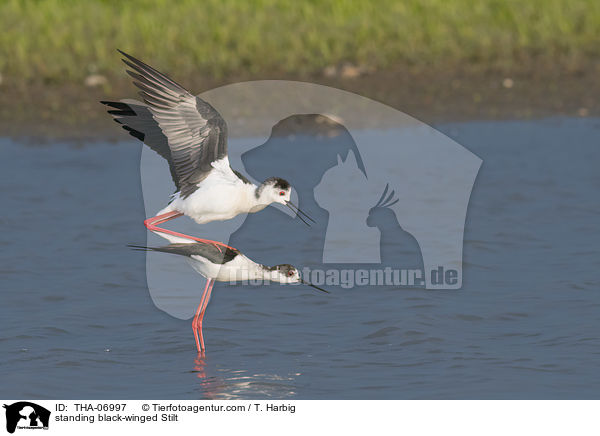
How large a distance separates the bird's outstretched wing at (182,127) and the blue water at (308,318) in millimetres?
1018

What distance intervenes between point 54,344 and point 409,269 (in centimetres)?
260

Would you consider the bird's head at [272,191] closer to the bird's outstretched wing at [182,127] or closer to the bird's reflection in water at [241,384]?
the bird's outstretched wing at [182,127]

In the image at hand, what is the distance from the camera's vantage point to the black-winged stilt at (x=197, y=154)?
5.90 meters

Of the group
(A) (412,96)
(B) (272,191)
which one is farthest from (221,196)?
(A) (412,96)

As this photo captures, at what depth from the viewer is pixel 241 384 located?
5.88 meters

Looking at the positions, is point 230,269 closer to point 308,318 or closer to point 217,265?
point 217,265

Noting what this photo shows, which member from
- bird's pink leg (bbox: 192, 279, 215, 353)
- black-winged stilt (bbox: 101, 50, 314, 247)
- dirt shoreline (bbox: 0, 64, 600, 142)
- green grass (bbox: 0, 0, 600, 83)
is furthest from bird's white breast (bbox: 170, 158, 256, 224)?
green grass (bbox: 0, 0, 600, 83)

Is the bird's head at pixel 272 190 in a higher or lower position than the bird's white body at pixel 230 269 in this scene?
higher

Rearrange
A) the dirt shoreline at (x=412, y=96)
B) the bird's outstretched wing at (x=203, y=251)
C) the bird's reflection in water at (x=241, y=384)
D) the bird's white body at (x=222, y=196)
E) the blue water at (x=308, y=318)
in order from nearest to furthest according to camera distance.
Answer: the bird's reflection in water at (x=241, y=384) → the blue water at (x=308, y=318) → the bird's white body at (x=222, y=196) → the bird's outstretched wing at (x=203, y=251) → the dirt shoreline at (x=412, y=96)

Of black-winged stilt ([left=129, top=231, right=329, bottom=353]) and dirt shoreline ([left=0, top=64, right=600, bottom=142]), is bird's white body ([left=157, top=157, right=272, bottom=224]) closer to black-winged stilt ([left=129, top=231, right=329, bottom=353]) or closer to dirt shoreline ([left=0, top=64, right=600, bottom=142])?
black-winged stilt ([left=129, top=231, right=329, bottom=353])

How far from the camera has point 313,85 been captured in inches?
460

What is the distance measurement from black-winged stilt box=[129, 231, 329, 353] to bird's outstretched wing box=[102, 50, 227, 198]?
1.00 feet

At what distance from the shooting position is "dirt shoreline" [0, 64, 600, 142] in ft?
36.9

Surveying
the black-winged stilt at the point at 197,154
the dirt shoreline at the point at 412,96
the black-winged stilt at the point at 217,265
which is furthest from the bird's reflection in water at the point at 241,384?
the dirt shoreline at the point at 412,96
